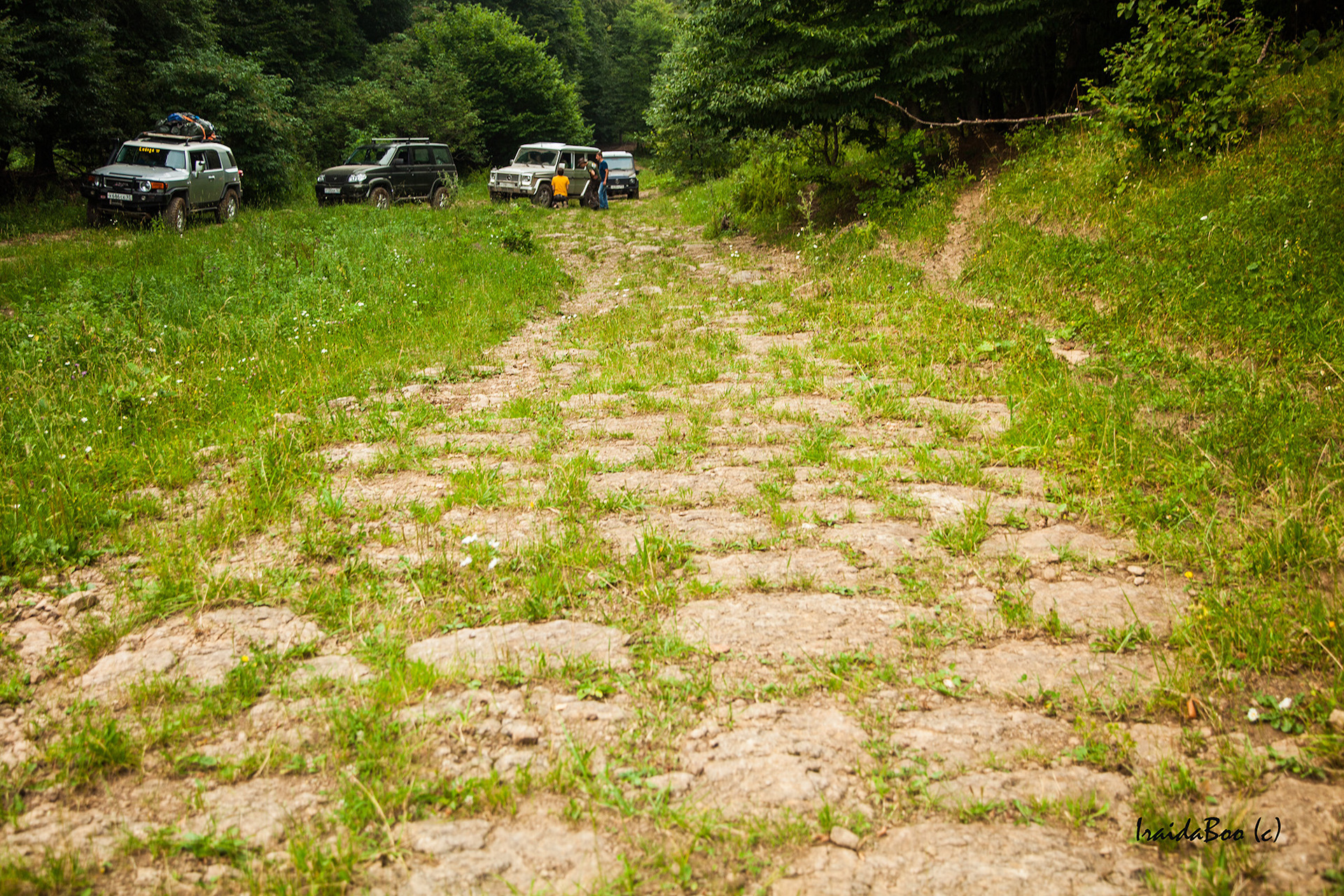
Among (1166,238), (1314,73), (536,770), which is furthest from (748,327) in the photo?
(1314,73)

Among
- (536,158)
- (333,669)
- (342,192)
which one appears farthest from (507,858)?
(536,158)

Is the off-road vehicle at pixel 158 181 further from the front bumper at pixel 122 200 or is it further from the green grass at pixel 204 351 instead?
the green grass at pixel 204 351

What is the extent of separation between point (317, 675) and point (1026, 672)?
8.74 ft

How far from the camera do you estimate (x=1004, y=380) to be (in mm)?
5871

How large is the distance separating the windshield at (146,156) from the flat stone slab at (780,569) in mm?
17355

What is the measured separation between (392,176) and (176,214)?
6.13 m

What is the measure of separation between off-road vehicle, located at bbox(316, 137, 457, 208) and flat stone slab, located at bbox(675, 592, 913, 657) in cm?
1922

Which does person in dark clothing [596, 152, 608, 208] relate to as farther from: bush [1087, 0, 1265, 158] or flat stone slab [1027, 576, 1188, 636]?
flat stone slab [1027, 576, 1188, 636]

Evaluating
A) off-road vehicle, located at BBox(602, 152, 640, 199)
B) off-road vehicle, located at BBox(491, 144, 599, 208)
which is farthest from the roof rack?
off-road vehicle, located at BBox(602, 152, 640, 199)

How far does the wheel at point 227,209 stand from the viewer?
17922 millimetres

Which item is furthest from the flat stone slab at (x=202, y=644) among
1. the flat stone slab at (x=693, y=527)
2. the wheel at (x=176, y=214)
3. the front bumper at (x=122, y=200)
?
the front bumper at (x=122, y=200)

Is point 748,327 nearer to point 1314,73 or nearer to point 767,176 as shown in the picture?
point 1314,73

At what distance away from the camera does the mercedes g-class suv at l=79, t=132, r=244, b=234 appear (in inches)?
600

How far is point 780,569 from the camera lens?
142 inches
